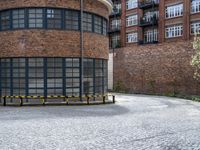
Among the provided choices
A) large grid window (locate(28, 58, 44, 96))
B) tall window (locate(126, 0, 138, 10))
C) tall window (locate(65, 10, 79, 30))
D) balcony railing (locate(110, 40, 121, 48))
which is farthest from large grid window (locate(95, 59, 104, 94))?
balcony railing (locate(110, 40, 121, 48))

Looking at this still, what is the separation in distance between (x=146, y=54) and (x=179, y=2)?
323 inches

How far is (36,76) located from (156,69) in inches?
836

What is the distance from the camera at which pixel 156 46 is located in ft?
135

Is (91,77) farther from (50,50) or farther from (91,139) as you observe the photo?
(91,139)

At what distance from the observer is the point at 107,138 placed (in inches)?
480

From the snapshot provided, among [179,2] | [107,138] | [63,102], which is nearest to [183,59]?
[179,2]

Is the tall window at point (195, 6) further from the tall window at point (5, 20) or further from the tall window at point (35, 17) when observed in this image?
the tall window at point (5, 20)

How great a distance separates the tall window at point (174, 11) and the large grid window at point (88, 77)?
810 inches

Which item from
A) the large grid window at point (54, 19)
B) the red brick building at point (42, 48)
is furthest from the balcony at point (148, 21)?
the large grid window at point (54, 19)

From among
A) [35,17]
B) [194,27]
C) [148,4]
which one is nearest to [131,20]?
[148,4]

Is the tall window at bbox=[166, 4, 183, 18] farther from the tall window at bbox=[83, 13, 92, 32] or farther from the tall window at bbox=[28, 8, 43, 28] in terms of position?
the tall window at bbox=[28, 8, 43, 28]

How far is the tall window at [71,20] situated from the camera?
25.1 metres

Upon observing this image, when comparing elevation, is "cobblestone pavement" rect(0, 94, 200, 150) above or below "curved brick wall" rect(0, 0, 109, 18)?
below

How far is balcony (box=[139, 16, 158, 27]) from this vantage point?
45.7m
